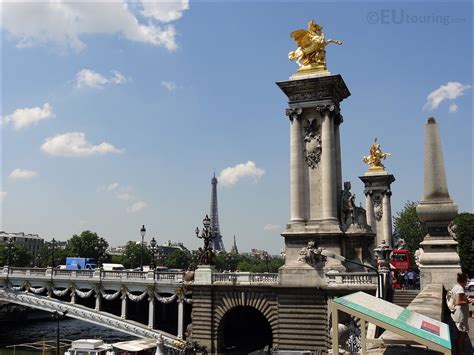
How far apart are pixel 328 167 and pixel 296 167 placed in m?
2.21

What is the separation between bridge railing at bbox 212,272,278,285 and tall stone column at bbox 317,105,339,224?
581 cm

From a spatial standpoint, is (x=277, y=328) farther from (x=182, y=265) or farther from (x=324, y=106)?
(x=182, y=265)

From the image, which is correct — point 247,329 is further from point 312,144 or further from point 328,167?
point 312,144

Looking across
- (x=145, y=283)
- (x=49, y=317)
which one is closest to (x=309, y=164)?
(x=145, y=283)

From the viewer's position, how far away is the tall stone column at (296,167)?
32344mm

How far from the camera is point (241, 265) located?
14775cm

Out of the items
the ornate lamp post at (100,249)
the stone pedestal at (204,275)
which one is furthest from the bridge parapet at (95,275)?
the ornate lamp post at (100,249)

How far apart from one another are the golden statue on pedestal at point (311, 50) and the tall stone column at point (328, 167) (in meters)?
3.15

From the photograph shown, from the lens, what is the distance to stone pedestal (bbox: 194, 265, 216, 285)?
34688 millimetres

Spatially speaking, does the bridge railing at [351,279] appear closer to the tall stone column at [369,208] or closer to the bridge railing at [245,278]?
the bridge railing at [245,278]

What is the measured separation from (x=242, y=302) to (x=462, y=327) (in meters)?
25.9

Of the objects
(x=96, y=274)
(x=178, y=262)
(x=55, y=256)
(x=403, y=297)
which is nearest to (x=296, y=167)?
(x=403, y=297)

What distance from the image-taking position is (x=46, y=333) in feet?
213

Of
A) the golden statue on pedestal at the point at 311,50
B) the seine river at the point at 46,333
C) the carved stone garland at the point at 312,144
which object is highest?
the golden statue on pedestal at the point at 311,50
